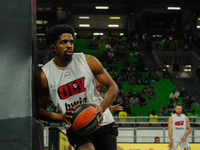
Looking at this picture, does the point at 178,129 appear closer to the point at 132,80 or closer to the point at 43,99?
the point at 43,99

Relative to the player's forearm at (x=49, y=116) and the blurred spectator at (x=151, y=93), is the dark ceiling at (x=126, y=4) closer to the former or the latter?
the blurred spectator at (x=151, y=93)

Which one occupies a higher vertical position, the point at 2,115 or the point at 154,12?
the point at 154,12

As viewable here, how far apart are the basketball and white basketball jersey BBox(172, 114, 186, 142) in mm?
6772

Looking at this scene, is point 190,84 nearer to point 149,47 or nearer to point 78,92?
A: point 149,47

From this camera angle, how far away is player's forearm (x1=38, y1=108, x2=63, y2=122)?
310cm

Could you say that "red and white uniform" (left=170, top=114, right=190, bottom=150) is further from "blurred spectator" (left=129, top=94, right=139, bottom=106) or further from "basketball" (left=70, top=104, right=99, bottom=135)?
"basketball" (left=70, top=104, right=99, bottom=135)

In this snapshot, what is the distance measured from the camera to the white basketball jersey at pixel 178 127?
30.1ft

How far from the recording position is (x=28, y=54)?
9.97 feet

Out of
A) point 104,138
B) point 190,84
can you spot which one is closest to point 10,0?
point 104,138

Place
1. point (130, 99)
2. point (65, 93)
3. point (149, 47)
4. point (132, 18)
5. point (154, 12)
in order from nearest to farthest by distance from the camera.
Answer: point (65, 93) → point (130, 99) → point (149, 47) → point (132, 18) → point (154, 12)

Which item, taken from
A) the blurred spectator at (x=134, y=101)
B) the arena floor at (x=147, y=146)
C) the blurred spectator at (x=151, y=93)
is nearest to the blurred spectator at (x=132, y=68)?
the blurred spectator at (x=151, y=93)

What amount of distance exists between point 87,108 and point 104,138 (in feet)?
1.86

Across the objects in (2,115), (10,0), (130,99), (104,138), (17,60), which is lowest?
(130,99)

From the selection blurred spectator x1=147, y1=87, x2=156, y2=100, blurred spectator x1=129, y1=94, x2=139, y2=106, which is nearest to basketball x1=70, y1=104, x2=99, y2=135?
blurred spectator x1=129, y1=94, x2=139, y2=106
